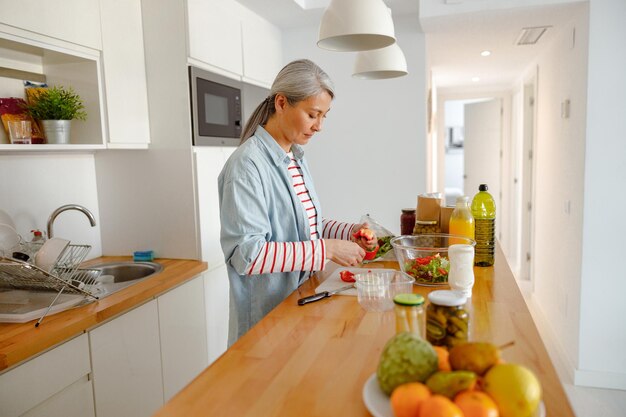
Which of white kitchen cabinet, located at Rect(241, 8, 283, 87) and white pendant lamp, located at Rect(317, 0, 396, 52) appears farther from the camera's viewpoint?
white kitchen cabinet, located at Rect(241, 8, 283, 87)

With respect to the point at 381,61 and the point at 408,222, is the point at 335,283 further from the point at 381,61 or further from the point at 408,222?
the point at 381,61

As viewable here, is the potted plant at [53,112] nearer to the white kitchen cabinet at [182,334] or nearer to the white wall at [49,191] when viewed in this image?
the white wall at [49,191]

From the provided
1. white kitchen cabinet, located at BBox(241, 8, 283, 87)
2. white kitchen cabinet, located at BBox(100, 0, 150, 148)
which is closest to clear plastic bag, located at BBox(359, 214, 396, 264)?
white kitchen cabinet, located at BBox(100, 0, 150, 148)

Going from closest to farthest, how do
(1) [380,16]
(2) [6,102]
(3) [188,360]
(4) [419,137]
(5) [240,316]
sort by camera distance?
(1) [380,16] < (5) [240,316] < (2) [6,102] < (3) [188,360] < (4) [419,137]

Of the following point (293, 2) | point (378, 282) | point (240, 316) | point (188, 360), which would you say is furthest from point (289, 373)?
point (293, 2)

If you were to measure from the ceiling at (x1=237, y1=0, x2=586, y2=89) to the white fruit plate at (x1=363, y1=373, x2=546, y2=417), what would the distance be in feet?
8.33

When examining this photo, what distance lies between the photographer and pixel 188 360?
7.75 ft

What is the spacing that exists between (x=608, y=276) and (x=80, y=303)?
277 centimetres

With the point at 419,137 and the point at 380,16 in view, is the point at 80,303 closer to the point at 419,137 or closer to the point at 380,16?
the point at 380,16

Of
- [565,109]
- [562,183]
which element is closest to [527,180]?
[562,183]

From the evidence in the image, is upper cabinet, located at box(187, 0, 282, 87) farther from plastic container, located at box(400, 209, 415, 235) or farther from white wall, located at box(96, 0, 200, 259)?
plastic container, located at box(400, 209, 415, 235)

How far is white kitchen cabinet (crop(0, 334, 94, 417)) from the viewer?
55.7 inches

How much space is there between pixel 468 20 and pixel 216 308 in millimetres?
2241

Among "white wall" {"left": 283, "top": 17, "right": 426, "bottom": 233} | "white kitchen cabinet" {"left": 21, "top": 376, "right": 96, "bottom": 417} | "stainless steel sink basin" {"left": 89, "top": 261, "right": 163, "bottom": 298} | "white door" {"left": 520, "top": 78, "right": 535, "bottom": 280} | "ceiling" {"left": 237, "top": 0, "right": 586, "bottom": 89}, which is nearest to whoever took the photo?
"white kitchen cabinet" {"left": 21, "top": 376, "right": 96, "bottom": 417}
